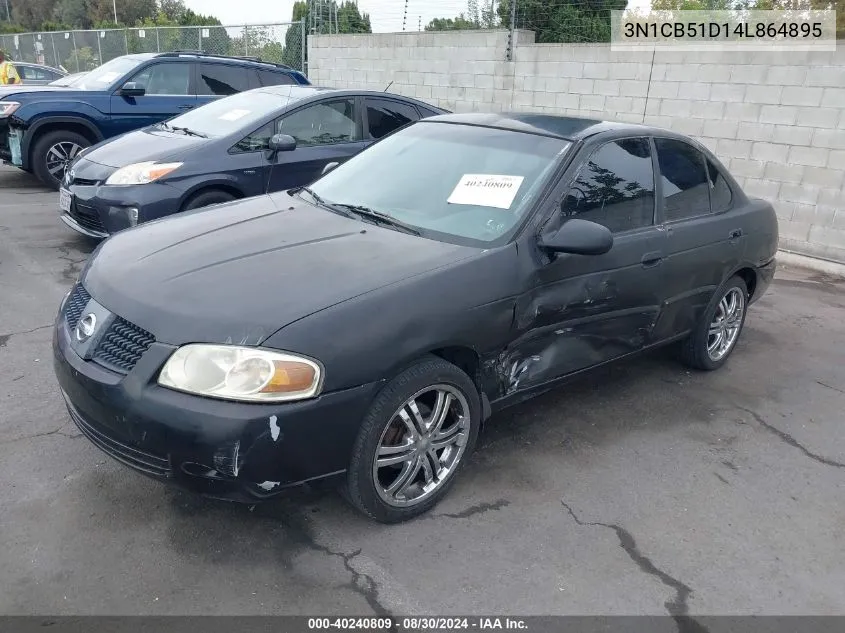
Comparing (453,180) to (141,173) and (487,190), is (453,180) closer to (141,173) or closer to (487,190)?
(487,190)

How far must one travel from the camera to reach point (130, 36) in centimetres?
2062

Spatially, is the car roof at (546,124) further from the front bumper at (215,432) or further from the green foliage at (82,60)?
the green foliage at (82,60)

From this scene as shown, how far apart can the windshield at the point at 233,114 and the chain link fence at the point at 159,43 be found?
26.9 feet

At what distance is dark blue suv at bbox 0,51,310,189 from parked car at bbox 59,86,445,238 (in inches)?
102

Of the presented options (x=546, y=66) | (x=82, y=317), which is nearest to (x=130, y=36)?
(x=546, y=66)

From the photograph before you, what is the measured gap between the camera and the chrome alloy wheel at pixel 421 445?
2900 millimetres

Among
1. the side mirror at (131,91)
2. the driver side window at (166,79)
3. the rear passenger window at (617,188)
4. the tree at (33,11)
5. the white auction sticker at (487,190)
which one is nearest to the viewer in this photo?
the white auction sticker at (487,190)

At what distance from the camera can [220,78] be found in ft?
Answer: 31.9

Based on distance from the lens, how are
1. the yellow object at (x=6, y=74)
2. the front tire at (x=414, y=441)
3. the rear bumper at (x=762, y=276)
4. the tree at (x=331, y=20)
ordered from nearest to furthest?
1. the front tire at (x=414, y=441)
2. the rear bumper at (x=762, y=276)
3. the yellow object at (x=6, y=74)
4. the tree at (x=331, y=20)

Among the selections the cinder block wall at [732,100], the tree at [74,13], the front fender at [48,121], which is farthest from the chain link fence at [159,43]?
the tree at [74,13]

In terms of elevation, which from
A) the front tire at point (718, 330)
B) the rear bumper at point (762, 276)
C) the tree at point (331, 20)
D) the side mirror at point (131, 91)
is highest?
the tree at point (331, 20)

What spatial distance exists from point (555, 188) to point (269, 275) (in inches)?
58.4

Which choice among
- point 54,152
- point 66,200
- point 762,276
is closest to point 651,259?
point 762,276

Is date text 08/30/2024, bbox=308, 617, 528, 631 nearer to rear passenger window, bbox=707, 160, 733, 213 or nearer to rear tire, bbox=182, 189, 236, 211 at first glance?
rear passenger window, bbox=707, 160, 733, 213
